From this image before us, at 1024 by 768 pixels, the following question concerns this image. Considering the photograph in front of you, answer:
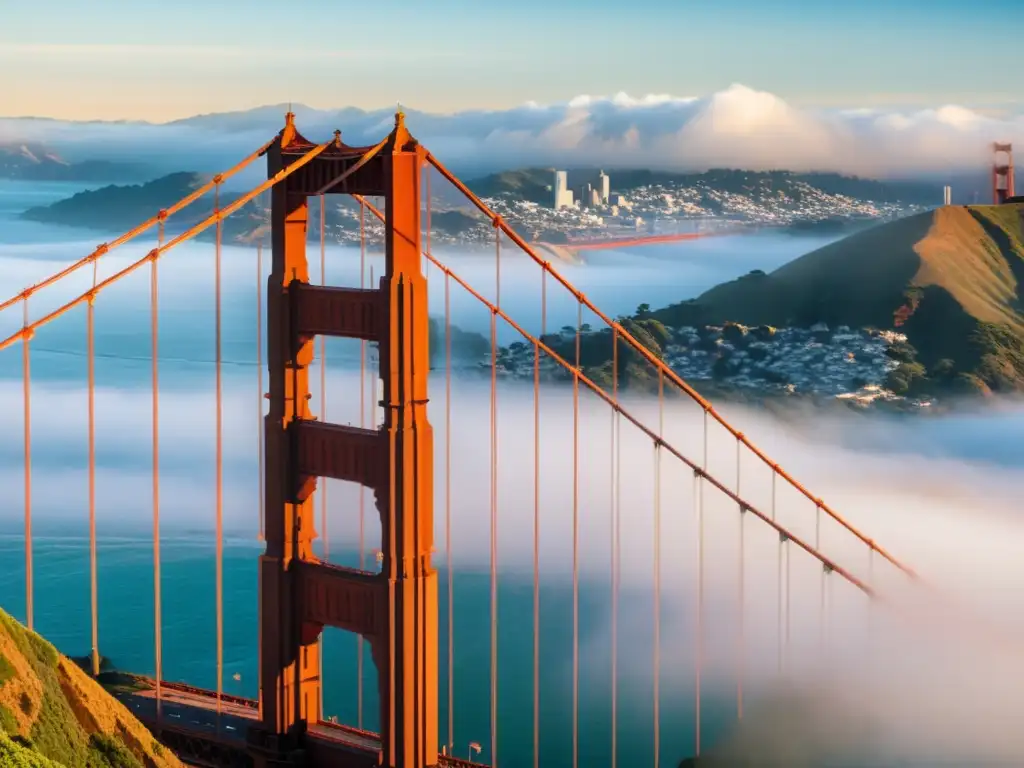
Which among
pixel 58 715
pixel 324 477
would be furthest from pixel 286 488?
pixel 58 715

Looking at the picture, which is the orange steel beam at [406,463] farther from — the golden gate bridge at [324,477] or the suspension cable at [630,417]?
the suspension cable at [630,417]

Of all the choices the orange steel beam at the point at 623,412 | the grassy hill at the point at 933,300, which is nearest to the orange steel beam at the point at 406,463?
the orange steel beam at the point at 623,412

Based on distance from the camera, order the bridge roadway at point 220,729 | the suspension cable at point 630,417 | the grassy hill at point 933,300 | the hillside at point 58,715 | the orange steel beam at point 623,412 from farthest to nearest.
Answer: the grassy hill at point 933,300 → the suspension cable at point 630,417 → the orange steel beam at point 623,412 → the bridge roadway at point 220,729 → the hillside at point 58,715

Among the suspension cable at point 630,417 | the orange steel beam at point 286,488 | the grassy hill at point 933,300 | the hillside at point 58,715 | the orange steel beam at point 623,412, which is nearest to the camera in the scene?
the hillside at point 58,715

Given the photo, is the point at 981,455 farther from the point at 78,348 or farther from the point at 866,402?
the point at 78,348

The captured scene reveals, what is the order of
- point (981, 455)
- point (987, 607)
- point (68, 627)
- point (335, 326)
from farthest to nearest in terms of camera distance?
point (981, 455) → point (68, 627) → point (987, 607) → point (335, 326)

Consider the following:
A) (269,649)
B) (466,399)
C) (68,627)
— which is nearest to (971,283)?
(466,399)
